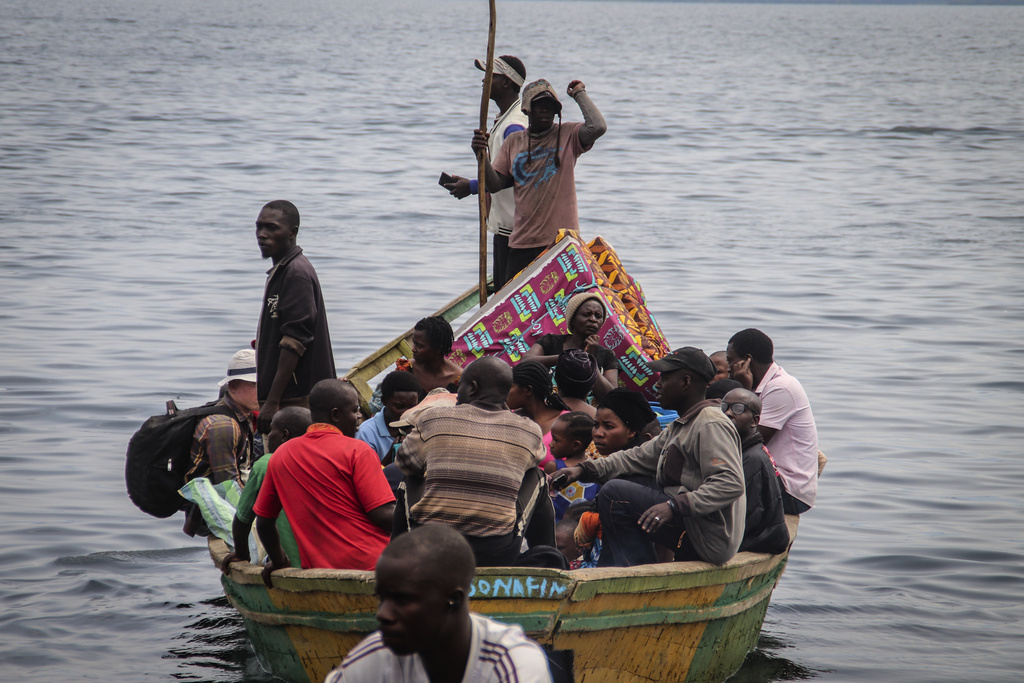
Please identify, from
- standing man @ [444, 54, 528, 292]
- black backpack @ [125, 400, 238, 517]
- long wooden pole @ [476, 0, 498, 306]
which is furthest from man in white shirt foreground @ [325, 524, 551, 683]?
standing man @ [444, 54, 528, 292]

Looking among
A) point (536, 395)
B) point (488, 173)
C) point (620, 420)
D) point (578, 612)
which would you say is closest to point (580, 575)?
point (578, 612)

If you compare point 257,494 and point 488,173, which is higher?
point 488,173

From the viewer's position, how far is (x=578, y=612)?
489 centimetres

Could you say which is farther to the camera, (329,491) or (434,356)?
(434,356)

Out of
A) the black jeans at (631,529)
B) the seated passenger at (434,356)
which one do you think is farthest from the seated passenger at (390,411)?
the black jeans at (631,529)

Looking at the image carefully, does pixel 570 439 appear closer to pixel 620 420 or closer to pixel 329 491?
pixel 620 420

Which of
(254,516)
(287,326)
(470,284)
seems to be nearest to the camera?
(254,516)

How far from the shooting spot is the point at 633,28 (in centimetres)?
11331

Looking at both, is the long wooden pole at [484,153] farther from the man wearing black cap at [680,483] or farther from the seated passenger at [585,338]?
the man wearing black cap at [680,483]

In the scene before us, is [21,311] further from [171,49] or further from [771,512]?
[171,49]

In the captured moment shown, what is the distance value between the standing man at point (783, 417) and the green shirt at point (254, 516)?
2.64 m

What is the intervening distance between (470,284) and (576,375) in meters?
10.9

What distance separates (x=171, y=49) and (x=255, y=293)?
42.9m

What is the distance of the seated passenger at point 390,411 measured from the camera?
6191 mm
